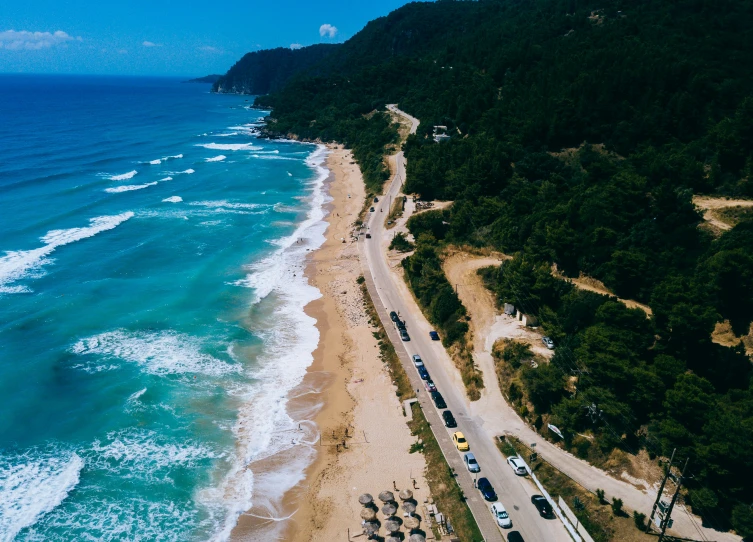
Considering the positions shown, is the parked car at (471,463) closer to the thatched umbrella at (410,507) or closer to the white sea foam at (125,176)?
the thatched umbrella at (410,507)

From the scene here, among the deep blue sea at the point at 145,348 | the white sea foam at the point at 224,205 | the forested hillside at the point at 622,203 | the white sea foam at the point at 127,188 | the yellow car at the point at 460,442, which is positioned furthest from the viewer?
the white sea foam at the point at 127,188

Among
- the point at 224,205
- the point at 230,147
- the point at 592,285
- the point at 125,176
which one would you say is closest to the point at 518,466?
the point at 592,285

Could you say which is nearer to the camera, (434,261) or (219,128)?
(434,261)

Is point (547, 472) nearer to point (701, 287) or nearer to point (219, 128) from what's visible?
point (701, 287)

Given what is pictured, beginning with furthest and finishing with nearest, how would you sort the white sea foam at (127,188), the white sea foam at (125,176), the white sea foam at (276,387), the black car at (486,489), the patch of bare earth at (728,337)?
the white sea foam at (125,176)
the white sea foam at (127,188)
the patch of bare earth at (728,337)
the white sea foam at (276,387)
the black car at (486,489)

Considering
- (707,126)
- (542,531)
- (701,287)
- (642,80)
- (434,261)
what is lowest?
(542,531)

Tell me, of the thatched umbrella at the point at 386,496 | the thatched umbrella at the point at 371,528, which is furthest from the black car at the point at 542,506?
the thatched umbrella at the point at 371,528

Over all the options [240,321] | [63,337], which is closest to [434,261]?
[240,321]
